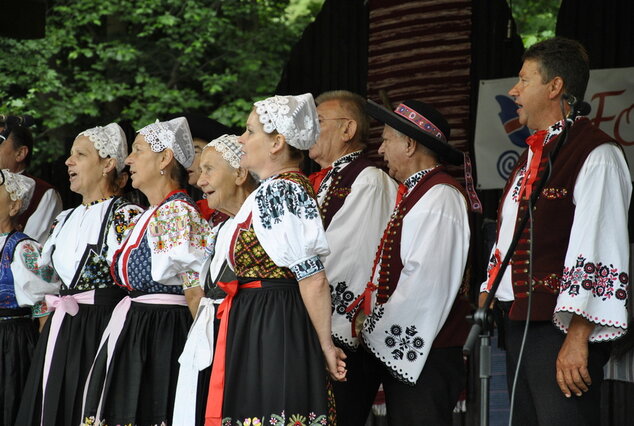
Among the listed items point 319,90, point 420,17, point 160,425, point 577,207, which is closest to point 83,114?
point 319,90

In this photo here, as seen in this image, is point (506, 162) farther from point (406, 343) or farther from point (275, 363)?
point (275, 363)

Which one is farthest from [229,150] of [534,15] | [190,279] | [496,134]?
[534,15]

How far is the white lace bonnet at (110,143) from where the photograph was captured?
3982 millimetres

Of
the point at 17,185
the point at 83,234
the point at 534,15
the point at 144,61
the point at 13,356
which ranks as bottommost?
the point at 13,356

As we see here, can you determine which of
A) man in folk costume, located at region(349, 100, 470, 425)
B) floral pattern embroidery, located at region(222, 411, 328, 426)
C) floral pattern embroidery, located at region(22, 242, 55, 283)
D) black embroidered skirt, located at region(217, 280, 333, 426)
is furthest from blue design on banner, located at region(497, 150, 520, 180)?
floral pattern embroidery, located at region(222, 411, 328, 426)

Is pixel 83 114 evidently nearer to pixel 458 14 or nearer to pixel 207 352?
pixel 458 14

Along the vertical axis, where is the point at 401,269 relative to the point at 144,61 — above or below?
below

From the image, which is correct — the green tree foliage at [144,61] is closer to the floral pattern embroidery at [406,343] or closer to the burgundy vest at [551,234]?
the floral pattern embroidery at [406,343]

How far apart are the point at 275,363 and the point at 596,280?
3.24 feet

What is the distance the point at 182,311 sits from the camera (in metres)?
3.62

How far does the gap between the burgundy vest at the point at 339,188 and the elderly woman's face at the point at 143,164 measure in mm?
692

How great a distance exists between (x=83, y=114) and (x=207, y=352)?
9.41 meters

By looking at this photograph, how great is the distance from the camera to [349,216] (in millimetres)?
3488

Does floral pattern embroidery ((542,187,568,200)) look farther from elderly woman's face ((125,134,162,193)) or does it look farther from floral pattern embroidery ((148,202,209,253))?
elderly woman's face ((125,134,162,193))
